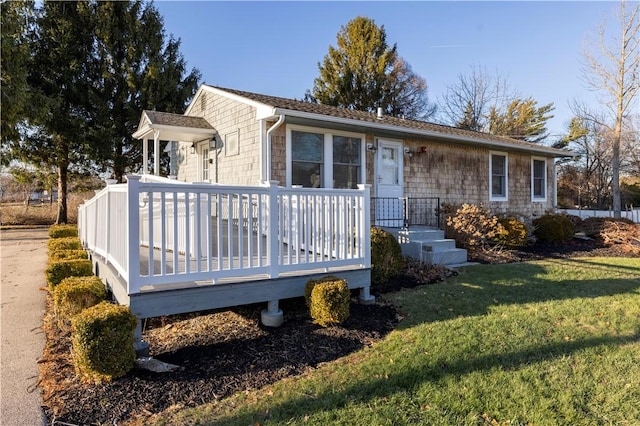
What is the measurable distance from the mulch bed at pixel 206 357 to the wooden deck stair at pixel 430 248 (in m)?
2.69

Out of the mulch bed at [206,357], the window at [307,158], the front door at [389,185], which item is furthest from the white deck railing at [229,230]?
the front door at [389,185]

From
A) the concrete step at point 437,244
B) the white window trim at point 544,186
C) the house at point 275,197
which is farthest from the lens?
the white window trim at point 544,186

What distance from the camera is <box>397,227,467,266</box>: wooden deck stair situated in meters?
7.58

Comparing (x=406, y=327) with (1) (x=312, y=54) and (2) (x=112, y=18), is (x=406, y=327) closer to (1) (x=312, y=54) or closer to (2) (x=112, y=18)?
(2) (x=112, y=18)

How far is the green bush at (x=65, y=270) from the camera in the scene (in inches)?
203

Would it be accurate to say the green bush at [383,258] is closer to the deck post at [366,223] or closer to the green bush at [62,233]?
the deck post at [366,223]

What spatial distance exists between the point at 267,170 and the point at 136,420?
5652 mm

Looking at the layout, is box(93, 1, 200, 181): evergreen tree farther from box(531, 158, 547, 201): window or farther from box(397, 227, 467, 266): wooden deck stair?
box(531, 158, 547, 201): window

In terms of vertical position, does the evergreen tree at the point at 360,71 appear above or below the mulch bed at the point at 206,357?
above

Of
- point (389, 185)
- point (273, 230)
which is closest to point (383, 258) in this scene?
point (273, 230)

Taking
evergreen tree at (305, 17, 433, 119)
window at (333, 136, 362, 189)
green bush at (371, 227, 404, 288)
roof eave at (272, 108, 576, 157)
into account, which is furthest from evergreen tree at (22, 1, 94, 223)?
green bush at (371, 227, 404, 288)

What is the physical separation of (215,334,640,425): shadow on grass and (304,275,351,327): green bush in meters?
0.97

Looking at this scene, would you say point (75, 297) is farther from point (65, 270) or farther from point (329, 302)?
point (329, 302)

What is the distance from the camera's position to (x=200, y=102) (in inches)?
424
